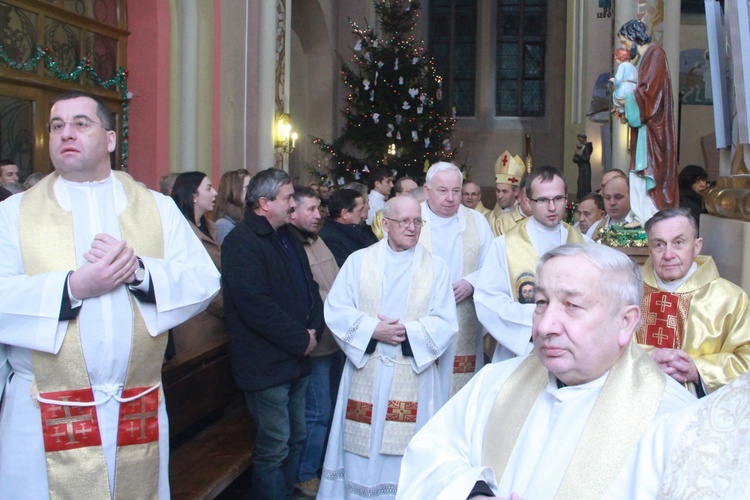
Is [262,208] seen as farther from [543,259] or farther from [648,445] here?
[648,445]

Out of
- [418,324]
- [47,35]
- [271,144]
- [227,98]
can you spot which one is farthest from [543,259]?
[271,144]

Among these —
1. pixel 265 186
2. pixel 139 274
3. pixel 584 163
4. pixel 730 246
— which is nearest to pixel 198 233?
pixel 265 186

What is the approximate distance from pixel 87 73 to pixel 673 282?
20.5 ft

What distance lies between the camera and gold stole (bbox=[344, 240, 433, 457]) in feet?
14.3

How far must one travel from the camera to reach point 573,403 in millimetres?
2201

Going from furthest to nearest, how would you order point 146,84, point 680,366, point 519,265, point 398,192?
point 146,84 → point 398,192 → point 519,265 → point 680,366

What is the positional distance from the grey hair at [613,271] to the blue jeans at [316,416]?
282 centimetres

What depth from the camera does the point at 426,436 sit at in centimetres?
238

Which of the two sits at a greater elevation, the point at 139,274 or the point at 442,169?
the point at 442,169

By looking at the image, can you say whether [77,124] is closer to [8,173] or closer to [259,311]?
[259,311]

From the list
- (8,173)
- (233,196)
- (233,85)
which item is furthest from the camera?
(233,85)

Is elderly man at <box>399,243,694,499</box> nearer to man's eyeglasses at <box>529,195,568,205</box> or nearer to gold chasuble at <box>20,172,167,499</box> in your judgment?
gold chasuble at <box>20,172,167,499</box>

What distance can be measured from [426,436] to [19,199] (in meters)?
1.67

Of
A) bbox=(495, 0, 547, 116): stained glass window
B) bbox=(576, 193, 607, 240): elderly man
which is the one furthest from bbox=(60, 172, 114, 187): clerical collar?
bbox=(495, 0, 547, 116): stained glass window
